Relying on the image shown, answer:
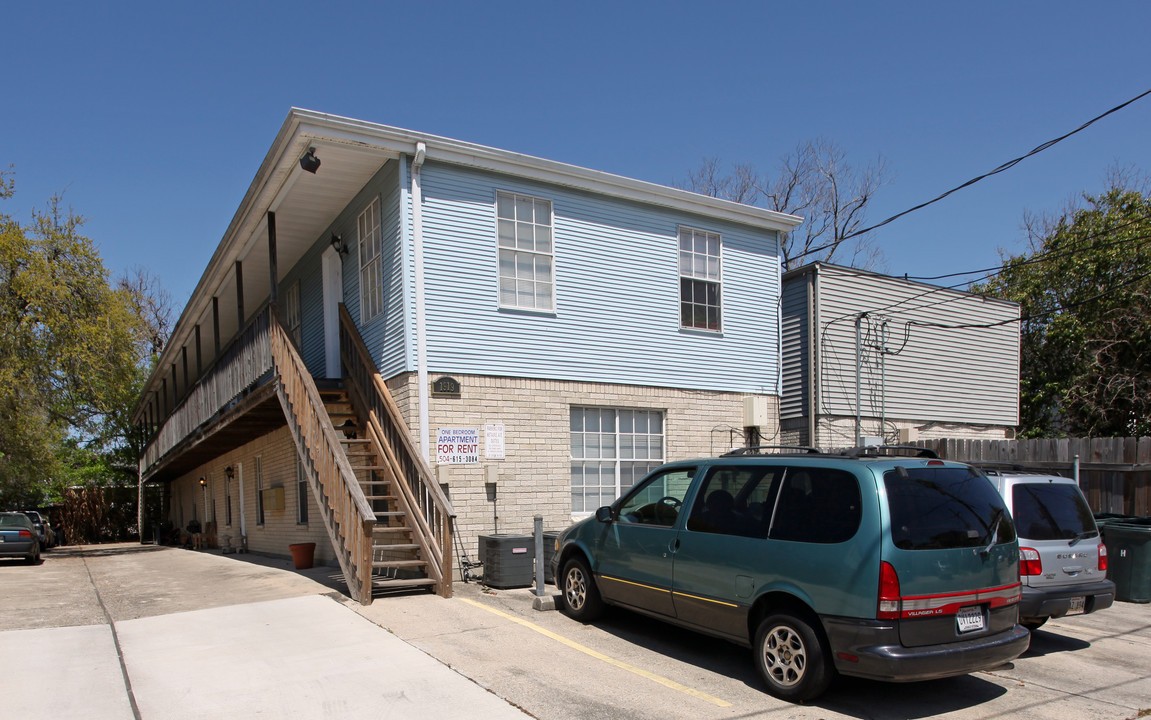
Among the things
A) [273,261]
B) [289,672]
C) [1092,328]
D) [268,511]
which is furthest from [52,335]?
[1092,328]

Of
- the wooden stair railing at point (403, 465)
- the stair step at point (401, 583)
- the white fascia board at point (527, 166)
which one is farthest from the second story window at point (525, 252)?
the stair step at point (401, 583)

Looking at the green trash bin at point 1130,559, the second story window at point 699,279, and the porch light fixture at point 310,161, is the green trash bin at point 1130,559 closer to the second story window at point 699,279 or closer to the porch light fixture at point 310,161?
the second story window at point 699,279

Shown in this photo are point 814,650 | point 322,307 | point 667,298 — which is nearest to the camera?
point 814,650

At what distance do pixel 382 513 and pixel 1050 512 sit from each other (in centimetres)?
733

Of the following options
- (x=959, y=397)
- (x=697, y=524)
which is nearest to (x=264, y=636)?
(x=697, y=524)

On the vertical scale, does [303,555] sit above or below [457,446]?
below

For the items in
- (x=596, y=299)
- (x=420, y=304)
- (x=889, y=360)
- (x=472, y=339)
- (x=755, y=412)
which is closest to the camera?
(x=420, y=304)

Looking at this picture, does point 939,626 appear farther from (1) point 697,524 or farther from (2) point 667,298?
(2) point 667,298

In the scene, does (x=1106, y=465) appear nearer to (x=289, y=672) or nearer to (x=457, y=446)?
(x=457, y=446)

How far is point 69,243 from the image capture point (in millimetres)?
22078

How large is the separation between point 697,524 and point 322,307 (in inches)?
401

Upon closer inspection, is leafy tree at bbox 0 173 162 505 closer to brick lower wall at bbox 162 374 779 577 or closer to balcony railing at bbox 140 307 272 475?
balcony railing at bbox 140 307 272 475

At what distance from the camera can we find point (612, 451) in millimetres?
12664

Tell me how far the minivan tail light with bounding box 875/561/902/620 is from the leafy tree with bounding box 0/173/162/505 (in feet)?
71.0
